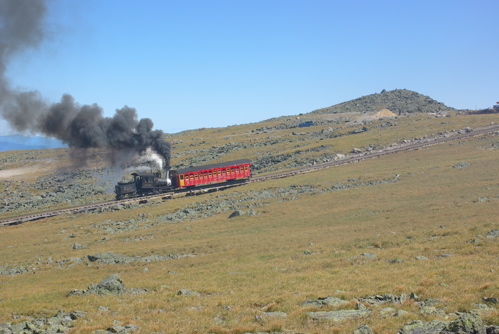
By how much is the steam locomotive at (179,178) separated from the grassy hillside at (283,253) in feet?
16.4

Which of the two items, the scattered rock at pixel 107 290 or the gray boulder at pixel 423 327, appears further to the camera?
the scattered rock at pixel 107 290

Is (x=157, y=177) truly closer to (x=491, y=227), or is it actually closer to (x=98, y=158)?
(x=491, y=227)

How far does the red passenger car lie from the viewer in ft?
219

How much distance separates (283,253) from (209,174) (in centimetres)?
4164

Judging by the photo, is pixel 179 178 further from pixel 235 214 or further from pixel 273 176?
pixel 235 214

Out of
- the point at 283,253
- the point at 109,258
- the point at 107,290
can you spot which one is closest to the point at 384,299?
the point at 283,253

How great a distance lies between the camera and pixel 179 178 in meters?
66.2

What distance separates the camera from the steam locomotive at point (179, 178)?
64938mm

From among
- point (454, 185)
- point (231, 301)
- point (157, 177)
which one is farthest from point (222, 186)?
point (231, 301)

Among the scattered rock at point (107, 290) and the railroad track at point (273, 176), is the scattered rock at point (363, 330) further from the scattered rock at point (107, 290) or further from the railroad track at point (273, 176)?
the railroad track at point (273, 176)

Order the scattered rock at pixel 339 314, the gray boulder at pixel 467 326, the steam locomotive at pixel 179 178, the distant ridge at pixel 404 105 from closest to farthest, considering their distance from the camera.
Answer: the gray boulder at pixel 467 326, the scattered rock at pixel 339 314, the steam locomotive at pixel 179 178, the distant ridge at pixel 404 105

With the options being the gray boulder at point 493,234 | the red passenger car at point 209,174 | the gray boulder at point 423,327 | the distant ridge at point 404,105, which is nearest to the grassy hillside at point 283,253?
the gray boulder at point 493,234

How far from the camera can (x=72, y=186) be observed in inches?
3659

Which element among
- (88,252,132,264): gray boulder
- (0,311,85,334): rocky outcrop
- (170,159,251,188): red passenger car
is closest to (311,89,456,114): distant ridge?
(170,159,251,188): red passenger car
